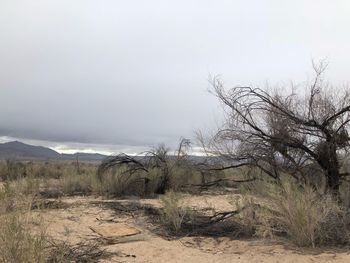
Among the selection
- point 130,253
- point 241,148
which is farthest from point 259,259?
point 241,148

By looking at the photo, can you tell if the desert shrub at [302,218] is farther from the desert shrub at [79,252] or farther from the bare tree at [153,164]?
the bare tree at [153,164]

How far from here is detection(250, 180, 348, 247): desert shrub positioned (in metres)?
9.45

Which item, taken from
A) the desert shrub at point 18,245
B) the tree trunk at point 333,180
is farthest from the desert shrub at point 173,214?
the desert shrub at point 18,245

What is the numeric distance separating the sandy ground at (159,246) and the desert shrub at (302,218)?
32 centimetres

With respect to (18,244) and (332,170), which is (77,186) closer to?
(332,170)

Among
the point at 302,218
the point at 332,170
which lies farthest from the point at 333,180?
the point at 302,218

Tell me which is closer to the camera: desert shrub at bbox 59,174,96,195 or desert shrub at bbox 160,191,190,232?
desert shrub at bbox 160,191,190,232

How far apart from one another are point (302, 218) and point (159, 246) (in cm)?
296

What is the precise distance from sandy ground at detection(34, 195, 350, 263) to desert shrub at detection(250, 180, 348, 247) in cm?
32

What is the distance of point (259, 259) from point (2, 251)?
4.64m

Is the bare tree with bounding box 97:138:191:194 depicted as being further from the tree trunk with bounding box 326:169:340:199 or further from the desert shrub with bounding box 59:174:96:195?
the tree trunk with bounding box 326:169:340:199

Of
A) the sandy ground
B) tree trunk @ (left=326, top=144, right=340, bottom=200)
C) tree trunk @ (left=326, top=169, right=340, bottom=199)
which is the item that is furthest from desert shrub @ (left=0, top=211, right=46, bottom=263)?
tree trunk @ (left=326, top=144, right=340, bottom=200)

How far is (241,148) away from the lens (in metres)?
14.0

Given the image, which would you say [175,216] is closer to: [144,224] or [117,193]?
[144,224]
